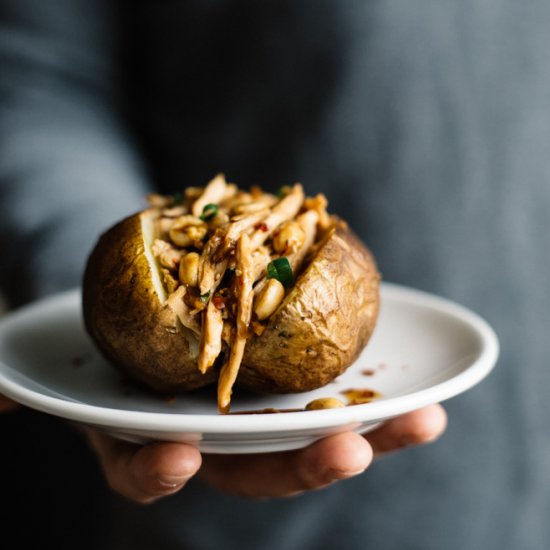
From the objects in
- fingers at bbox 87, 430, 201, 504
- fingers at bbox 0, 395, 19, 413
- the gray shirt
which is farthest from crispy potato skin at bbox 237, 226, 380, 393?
the gray shirt

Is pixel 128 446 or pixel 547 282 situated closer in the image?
pixel 128 446

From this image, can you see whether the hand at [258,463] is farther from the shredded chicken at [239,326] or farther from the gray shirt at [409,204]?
the gray shirt at [409,204]

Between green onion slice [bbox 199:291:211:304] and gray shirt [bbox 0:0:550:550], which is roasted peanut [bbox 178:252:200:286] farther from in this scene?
gray shirt [bbox 0:0:550:550]

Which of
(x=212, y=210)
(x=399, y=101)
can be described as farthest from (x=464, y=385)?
(x=399, y=101)

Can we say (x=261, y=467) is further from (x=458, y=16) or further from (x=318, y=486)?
(x=458, y=16)

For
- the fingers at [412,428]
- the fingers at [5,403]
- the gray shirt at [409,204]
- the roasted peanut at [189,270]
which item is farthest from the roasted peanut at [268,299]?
the gray shirt at [409,204]

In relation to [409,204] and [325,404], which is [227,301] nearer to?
[325,404]
